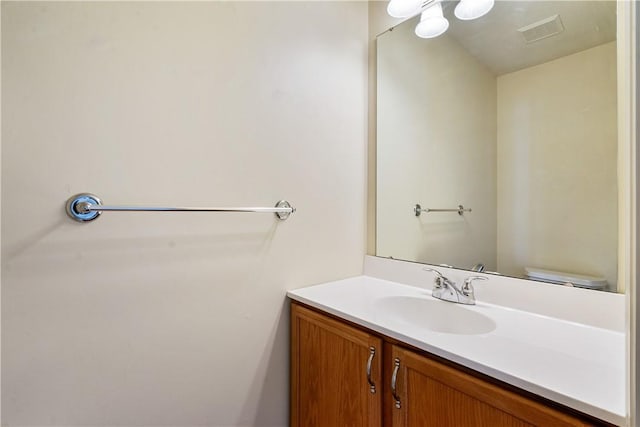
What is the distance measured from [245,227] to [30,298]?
633 millimetres

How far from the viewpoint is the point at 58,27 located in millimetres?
811

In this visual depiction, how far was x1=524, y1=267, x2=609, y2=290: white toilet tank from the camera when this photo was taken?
0.95 meters

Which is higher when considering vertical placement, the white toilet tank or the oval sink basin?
the white toilet tank

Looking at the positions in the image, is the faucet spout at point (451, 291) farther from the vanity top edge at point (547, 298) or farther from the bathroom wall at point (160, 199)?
the bathroom wall at point (160, 199)

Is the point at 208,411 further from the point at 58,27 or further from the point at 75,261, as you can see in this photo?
the point at 58,27

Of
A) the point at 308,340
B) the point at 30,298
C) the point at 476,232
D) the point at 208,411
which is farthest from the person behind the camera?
the point at 476,232

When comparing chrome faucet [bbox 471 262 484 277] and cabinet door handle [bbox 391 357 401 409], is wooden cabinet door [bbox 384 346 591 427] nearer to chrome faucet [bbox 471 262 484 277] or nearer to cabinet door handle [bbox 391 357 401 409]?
cabinet door handle [bbox 391 357 401 409]

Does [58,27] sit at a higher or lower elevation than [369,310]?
higher

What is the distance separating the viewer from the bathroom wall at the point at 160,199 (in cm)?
79

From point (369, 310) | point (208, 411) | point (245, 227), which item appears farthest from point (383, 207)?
point (208, 411)

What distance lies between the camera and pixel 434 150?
146cm

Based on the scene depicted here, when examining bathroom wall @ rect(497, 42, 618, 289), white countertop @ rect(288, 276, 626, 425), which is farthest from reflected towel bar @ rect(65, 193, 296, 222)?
bathroom wall @ rect(497, 42, 618, 289)

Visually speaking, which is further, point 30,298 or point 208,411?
point 208,411

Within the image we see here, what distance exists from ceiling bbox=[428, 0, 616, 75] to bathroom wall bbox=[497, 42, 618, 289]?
0.13 ft
